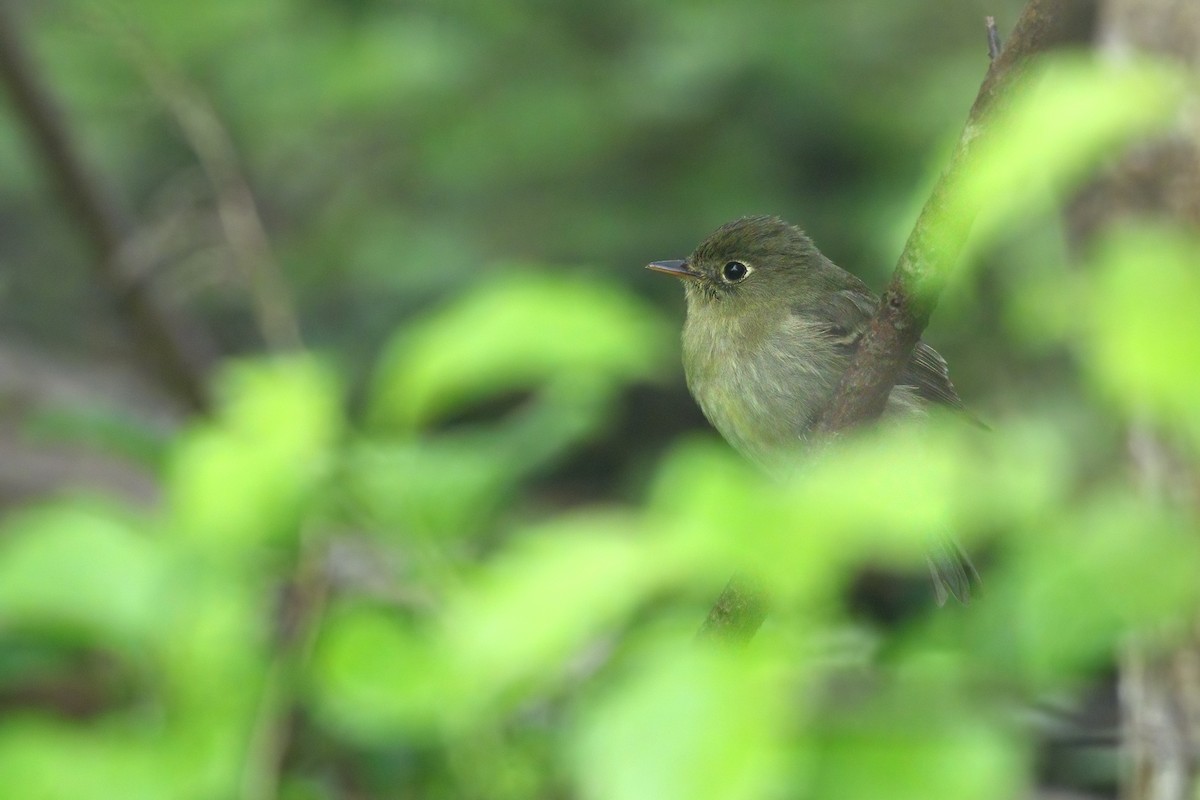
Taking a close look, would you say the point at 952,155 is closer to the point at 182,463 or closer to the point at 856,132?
the point at 182,463

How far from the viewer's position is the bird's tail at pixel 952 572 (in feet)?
10.6

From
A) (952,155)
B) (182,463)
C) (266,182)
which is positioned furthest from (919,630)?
(266,182)

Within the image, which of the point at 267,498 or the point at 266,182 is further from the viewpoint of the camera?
the point at 266,182

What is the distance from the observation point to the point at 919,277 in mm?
1705

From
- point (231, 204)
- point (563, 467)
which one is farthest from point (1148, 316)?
point (563, 467)

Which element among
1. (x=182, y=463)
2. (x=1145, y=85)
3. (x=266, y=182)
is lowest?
(x=266, y=182)

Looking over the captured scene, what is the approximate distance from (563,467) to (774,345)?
11.0 feet

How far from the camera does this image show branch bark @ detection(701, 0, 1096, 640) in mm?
1574

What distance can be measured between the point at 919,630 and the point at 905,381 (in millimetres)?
1351

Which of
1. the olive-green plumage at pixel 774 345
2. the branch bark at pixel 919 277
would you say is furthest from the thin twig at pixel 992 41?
the olive-green plumage at pixel 774 345

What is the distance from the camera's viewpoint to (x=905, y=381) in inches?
132

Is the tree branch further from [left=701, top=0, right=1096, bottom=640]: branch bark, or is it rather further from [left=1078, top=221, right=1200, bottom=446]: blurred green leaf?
[left=1078, top=221, right=1200, bottom=446]: blurred green leaf

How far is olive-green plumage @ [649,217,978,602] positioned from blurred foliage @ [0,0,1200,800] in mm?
183

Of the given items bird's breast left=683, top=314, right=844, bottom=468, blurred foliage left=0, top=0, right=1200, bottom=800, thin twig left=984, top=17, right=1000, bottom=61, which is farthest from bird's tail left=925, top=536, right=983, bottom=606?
thin twig left=984, top=17, right=1000, bottom=61
